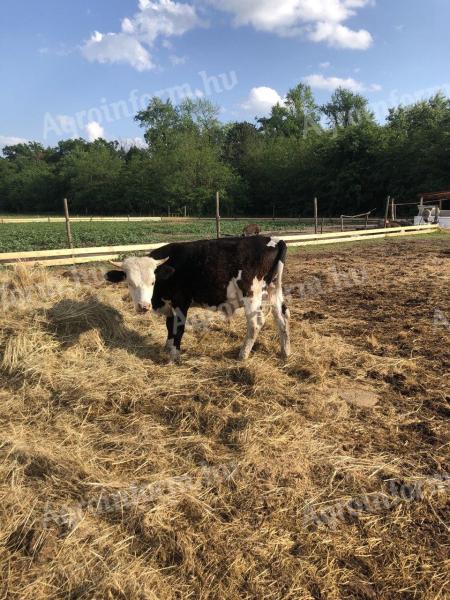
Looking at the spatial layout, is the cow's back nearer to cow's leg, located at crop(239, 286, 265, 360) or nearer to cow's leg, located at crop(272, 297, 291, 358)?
cow's leg, located at crop(239, 286, 265, 360)

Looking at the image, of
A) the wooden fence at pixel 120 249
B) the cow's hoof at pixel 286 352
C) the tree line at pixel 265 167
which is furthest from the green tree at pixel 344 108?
the cow's hoof at pixel 286 352

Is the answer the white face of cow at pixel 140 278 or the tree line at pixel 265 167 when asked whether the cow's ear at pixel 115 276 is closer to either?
the white face of cow at pixel 140 278

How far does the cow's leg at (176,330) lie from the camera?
4895 mm

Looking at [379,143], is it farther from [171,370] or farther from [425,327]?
[171,370]

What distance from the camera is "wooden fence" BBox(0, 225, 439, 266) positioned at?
10438mm

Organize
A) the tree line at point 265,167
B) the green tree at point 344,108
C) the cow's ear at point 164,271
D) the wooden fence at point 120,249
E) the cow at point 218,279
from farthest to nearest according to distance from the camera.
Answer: the green tree at point 344,108 → the tree line at point 265,167 → the wooden fence at point 120,249 → the cow at point 218,279 → the cow's ear at point 164,271

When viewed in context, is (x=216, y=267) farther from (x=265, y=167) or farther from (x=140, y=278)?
(x=265, y=167)

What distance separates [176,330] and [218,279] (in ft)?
2.64

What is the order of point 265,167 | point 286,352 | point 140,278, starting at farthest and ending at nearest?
point 265,167, point 286,352, point 140,278

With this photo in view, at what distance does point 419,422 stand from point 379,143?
138 feet

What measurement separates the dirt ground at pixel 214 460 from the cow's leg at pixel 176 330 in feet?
0.90

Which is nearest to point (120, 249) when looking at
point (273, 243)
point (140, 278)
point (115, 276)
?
point (115, 276)

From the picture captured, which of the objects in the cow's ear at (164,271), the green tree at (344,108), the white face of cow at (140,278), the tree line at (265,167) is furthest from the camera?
the green tree at (344,108)

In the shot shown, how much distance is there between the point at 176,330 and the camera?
4.93m
